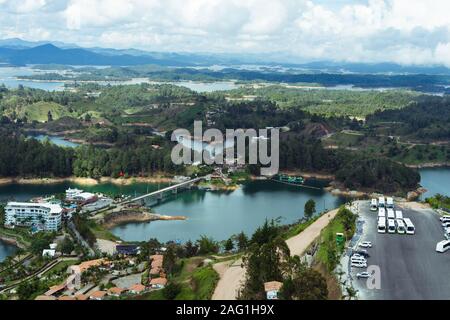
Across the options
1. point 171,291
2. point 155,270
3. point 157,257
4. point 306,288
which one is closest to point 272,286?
point 306,288

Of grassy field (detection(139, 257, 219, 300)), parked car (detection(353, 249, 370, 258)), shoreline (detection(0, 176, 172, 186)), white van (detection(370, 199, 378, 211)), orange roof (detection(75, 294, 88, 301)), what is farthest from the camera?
shoreline (detection(0, 176, 172, 186))

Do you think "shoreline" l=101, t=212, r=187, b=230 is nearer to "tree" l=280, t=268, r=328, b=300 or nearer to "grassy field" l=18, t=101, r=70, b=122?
"tree" l=280, t=268, r=328, b=300

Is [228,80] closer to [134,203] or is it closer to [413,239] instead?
[134,203]

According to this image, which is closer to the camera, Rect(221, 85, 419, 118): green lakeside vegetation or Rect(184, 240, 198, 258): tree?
Rect(184, 240, 198, 258): tree

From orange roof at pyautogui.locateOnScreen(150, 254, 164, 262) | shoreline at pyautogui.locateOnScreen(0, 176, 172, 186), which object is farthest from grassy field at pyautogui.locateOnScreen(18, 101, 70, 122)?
orange roof at pyautogui.locateOnScreen(150, 254, 164, 262)

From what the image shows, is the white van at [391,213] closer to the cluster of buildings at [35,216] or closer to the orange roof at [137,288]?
the orange roof at [137,288]

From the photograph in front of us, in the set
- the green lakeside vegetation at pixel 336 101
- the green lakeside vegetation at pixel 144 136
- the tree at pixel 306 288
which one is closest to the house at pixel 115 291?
the tree at pixel 306 288

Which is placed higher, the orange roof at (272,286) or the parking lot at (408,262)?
the parking lot at (408,262)
